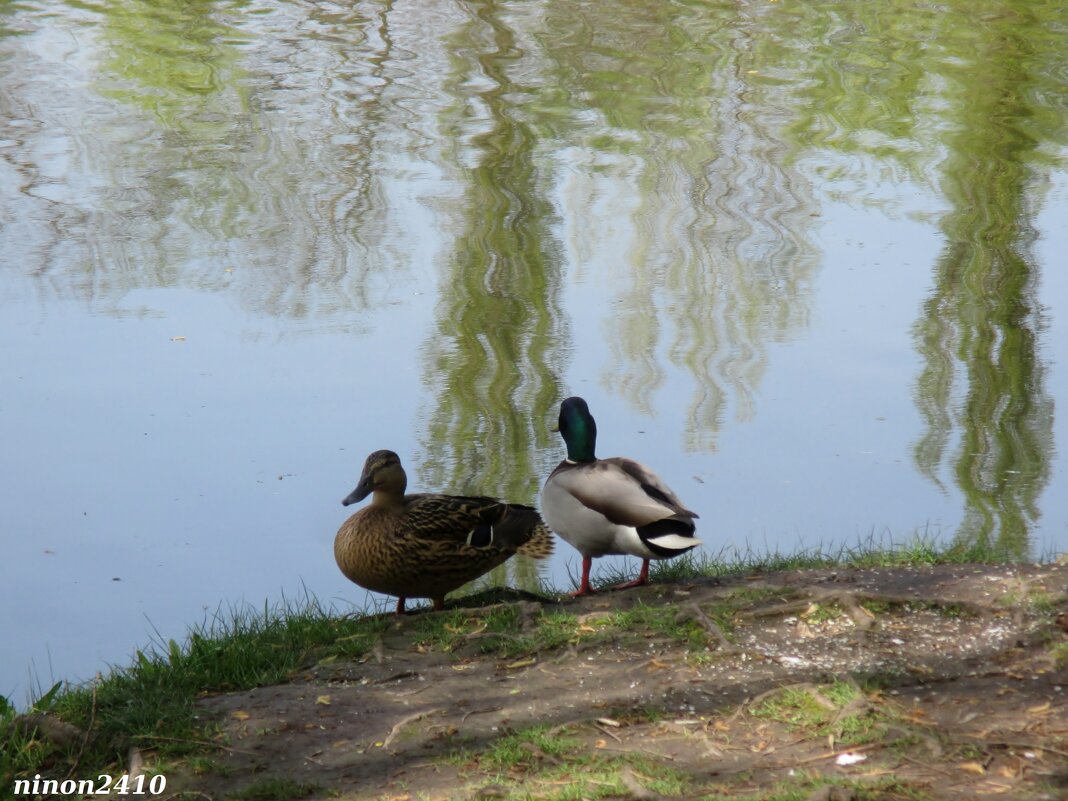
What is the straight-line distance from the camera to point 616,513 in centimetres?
496

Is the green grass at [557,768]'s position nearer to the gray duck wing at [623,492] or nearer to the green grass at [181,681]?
the green grass at [181,681]

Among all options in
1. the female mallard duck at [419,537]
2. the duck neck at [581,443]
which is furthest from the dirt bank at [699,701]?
the duck neck at [581,443]

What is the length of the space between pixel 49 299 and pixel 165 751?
5180mm

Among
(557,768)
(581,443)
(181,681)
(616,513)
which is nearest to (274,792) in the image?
(557,768)

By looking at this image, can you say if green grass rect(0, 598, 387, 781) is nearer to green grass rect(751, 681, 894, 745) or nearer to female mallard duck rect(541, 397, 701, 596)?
female mallard duck rect(541, 397, 701, 596)

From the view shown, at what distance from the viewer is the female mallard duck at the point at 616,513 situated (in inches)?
191

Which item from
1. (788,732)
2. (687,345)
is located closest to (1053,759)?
(788,732)

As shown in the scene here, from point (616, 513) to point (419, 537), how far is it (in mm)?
718

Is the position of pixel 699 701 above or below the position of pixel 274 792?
above

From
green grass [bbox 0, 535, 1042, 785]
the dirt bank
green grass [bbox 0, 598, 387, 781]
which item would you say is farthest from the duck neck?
green grass [bbox 0, 598, 387, 781]

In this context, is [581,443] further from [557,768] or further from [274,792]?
[274,792]

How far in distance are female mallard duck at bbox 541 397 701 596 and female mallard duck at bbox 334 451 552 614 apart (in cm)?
20

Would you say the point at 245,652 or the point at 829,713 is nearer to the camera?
the point at 829,713

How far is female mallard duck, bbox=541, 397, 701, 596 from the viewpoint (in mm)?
4844
